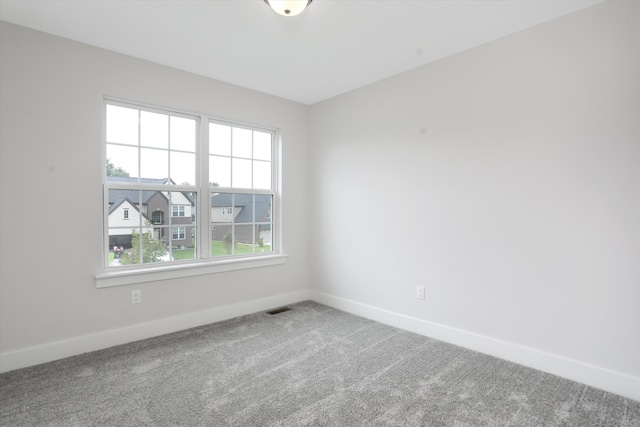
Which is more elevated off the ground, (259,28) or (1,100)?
(259,28)

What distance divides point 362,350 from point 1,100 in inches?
131

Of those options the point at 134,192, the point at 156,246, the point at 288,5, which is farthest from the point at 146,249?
the point at 288,5

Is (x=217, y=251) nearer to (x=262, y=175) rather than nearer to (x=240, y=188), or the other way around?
(x=240, y=188)

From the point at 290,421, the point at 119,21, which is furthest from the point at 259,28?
the point at 290,421

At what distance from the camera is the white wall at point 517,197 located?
215 cm

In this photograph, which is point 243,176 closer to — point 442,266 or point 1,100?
point 1,100

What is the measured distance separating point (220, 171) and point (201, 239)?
77 centimetres

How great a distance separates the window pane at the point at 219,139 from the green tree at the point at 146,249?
1068 mm

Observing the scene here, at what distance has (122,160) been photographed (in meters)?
3.03

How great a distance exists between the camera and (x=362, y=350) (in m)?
2.80

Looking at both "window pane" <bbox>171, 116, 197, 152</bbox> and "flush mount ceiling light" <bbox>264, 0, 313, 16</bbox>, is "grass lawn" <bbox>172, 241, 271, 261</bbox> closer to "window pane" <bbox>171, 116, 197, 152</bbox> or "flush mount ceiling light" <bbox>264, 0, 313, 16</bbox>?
"window pane" <bbox>171, 116, 197, 152</bbox>

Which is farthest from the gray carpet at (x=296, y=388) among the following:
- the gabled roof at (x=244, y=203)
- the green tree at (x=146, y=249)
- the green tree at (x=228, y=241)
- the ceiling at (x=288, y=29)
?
the ceiling at (x=288, y=29)

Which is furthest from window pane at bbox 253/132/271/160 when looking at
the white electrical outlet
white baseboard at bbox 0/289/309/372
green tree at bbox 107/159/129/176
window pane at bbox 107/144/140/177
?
the white electrical outlet

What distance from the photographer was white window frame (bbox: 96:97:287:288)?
2908mm
